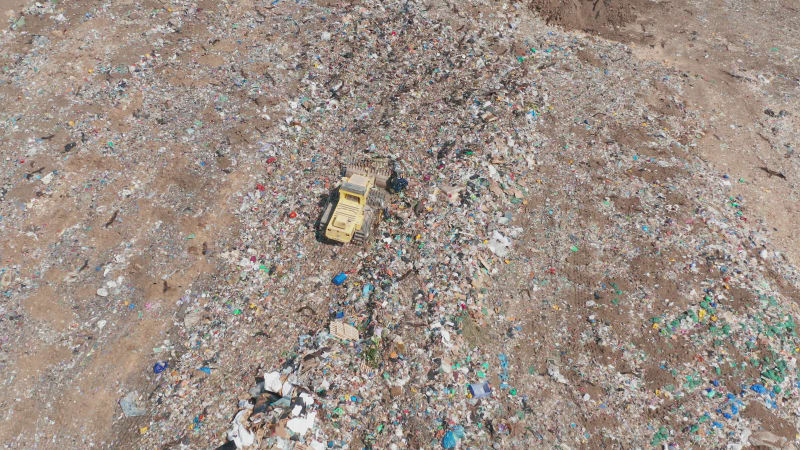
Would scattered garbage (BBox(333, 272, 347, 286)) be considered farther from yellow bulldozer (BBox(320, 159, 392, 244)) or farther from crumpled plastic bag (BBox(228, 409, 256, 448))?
crumpled plastic bag (BBox(228, 409, 256, 448))

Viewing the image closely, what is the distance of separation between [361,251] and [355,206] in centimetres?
91

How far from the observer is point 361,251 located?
8281mm

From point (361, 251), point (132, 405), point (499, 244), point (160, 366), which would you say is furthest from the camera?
point (499, 244)

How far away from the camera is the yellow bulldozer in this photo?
7824 mm

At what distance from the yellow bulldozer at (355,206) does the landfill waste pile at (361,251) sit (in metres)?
0.43

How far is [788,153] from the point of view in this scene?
37.3 ft

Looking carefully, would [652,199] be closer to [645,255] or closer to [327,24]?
[645,255]

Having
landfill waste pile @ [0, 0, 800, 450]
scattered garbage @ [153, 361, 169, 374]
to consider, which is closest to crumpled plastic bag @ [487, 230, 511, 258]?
landfill waste pile @ [0, 0, 800, 450]

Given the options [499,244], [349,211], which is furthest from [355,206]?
[499,244]

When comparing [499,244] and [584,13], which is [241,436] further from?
[584,13]

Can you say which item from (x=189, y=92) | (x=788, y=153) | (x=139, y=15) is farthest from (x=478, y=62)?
(x=139, y=15)

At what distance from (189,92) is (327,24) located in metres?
4.48

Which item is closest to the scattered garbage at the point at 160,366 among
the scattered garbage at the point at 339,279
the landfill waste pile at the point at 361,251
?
the landfill waste pile at the point at 361,251

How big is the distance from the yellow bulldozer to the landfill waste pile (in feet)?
1.41
